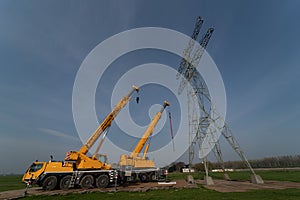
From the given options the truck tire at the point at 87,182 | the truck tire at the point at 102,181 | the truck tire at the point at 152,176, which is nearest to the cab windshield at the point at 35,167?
the truck tire at the point at 87,182

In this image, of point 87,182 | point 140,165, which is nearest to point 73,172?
point 87,182

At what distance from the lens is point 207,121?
1869cm

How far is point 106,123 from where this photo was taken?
1688 cm

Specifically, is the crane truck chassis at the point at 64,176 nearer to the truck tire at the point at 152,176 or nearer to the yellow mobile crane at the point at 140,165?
the yellow mobile crane at the point at 140,165

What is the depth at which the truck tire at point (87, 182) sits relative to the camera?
46.5ft

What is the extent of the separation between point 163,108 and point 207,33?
10.8 m

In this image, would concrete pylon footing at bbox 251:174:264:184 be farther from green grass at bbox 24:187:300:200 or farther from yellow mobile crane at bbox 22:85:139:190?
yellow mobile crane at bbox 22:85:139:190

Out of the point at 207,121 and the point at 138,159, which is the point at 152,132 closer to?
the point at 138,159

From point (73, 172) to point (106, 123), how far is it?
5067 millimetres

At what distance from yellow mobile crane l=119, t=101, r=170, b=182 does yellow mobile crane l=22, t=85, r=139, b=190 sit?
7.75ft

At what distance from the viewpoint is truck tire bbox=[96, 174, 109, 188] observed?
14569 mm

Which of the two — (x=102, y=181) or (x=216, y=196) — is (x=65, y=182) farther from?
(x=216, y=196)

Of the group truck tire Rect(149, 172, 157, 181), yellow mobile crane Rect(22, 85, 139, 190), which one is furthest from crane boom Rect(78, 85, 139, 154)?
truck tire Rect(149, 172, 157, 181)

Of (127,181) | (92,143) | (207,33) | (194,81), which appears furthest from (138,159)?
(207,33)
